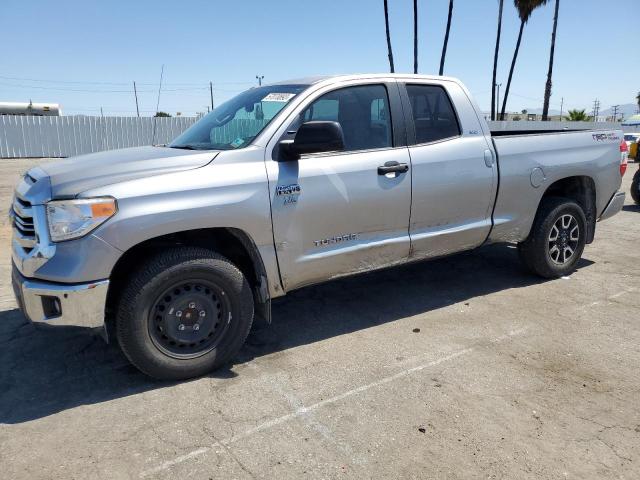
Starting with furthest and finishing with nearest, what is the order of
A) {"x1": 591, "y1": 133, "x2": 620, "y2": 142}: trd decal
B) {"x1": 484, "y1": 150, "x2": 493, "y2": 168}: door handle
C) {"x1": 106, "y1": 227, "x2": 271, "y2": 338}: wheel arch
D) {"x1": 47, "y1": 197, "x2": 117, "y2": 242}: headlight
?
{"x1": 591, "y1": 133, "x2": 620, "y2": 142}: trd decal < {"x1": 484, "y1": 150, "x2": 493, "y2": 168}: door handle < {"x1": 106, "y1": 227, "x2": 271, "y2": 338}: wheel arch < {"x1": 47, "y1": 197, "x2": 117, "y2": 242}: headlight

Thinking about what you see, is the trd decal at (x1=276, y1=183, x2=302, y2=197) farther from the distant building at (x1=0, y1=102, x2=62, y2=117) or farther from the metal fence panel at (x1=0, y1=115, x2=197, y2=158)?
the distant building at (x1=0, y1=102, x2=62, y2=117)

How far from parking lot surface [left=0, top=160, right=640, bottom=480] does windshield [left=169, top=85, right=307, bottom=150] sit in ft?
5.16

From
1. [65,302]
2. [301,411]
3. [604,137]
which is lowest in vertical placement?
[301,411]

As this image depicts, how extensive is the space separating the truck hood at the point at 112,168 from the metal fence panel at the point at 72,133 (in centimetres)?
2096

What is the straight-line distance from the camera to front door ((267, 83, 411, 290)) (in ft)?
11.7

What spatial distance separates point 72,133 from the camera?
24891 mm

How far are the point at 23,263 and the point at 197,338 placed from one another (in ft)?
3.77

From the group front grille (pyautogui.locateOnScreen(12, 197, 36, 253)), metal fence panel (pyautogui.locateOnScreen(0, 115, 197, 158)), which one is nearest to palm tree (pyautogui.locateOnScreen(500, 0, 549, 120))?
metal fence panel (pyautogui.locateOnScreen(0, 115, 197, 158))

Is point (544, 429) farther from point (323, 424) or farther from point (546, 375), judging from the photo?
point (323, 424)

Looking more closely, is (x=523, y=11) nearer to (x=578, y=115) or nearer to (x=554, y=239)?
(x=578, y=115)

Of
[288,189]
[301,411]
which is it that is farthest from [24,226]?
[301,411]

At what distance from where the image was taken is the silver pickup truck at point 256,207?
3.01 m

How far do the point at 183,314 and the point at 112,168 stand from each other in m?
1.03

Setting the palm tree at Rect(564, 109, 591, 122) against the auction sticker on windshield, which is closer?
the auction sticker on windshield
